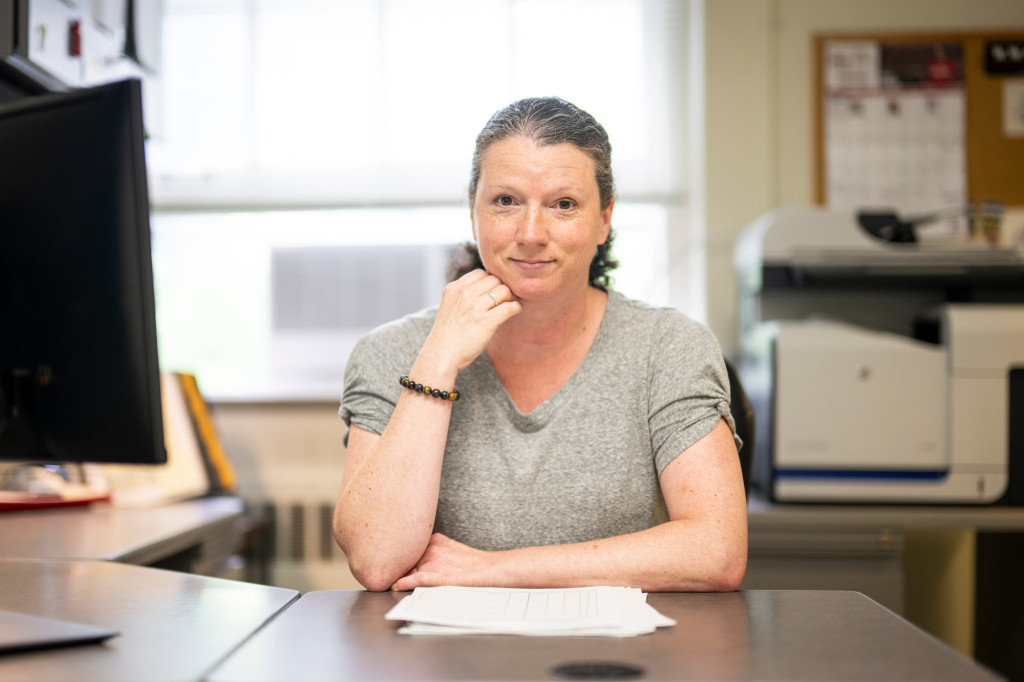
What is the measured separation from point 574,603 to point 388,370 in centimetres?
51

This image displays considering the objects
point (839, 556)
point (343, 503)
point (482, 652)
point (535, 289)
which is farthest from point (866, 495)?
point (482, 652)

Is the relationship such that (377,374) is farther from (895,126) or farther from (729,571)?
(895,126)

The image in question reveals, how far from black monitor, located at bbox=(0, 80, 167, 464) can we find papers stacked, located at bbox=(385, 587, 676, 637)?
339mm

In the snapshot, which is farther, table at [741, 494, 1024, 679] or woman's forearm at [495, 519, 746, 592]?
table at [741, 494, 1024, 679]

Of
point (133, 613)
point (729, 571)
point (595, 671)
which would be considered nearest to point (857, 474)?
point (729, 571)

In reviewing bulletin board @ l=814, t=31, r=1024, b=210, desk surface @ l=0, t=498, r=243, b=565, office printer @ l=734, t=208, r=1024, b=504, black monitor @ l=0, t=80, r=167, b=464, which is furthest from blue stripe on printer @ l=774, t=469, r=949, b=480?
black monitor @ l=0, t=80, r=167, b=464

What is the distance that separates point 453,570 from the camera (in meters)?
0.92

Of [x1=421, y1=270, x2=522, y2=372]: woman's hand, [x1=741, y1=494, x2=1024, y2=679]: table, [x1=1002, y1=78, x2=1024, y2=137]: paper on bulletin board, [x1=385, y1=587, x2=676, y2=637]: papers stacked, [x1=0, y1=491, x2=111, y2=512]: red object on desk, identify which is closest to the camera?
[x1=385, y1=587, x2=676, y2=637]: papers stacked

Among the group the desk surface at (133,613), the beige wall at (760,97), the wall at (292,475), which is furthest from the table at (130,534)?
the beige wall at (760,97)

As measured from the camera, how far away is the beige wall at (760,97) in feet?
8.11

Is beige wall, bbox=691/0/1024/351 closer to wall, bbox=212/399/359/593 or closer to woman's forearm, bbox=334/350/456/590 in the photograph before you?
wall, bbox=212/399/359/593

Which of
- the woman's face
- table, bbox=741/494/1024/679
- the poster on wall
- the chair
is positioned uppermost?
the poster on wall

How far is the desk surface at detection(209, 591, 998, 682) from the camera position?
594mm

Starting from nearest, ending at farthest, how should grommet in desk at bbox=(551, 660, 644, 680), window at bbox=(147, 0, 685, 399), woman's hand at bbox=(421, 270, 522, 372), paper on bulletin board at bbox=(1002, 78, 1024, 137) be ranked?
grommet in desk at bbox=(551, 660, 644, 680)
woman's hand at bbox=(421, 270, 522, 372)
paper on bulletin board at bbox=(1002, 78, 1024, 137)
window at bbox=(147, 0, 685, 399)
